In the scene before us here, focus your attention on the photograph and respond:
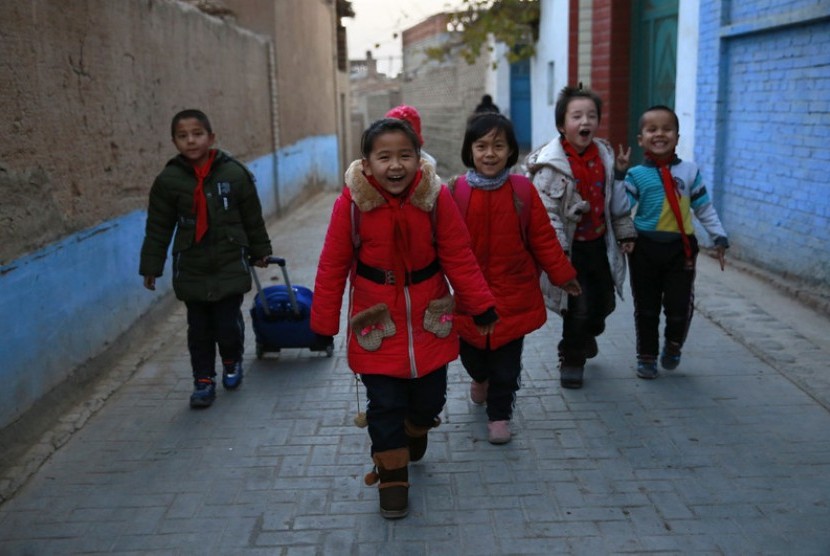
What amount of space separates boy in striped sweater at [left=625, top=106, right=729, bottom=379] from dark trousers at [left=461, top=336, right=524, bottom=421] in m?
1.12

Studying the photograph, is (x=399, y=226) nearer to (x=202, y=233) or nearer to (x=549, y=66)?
(x=202, y=233)

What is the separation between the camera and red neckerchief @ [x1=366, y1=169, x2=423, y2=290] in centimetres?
347

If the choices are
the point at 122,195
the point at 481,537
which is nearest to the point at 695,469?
the point at 481,537

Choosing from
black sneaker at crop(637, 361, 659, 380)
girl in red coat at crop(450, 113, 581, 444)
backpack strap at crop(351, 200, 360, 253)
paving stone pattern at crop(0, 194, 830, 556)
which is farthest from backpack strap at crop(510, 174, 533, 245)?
black sneaker at crop(637, 361, 659, 380)

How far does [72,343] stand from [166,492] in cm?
155

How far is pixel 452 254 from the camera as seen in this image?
11.8 ft

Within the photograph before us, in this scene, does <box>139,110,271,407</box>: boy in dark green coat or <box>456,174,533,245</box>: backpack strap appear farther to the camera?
<box>139,110,271,407</box>: boy in dark green coat

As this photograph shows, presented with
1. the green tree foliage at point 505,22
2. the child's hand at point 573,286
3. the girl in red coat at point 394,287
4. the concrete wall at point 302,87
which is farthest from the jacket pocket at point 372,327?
the green tree foliage at point 505,22

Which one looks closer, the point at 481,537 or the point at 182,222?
the point at 481,537

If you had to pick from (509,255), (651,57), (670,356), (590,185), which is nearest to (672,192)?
(590,185)

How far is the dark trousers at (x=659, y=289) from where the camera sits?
16.0 feet

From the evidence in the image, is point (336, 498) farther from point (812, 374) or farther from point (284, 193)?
point (284, 193)

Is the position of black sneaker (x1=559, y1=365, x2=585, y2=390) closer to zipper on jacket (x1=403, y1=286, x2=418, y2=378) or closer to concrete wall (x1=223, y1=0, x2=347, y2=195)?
zipper on jacket (x1=403, y1=286, x2=418, y2=378)

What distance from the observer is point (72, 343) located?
16.3 ft
